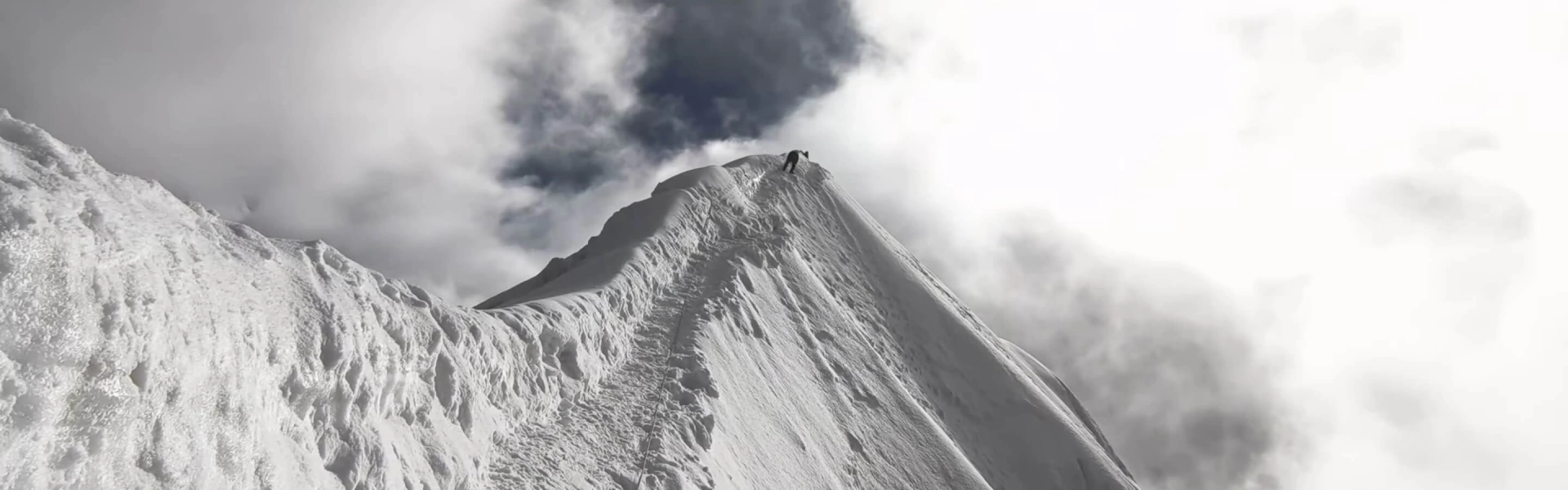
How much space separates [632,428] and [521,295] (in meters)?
8.09

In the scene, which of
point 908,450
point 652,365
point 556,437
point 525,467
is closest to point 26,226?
point 525,467

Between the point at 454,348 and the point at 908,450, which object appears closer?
the point at 454,348

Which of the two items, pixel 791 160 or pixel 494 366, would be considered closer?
pixel 494 366

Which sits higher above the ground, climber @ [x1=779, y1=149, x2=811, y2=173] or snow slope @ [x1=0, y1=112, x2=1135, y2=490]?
climber @ [x1=779, y1=149, x2=811, y2=173]

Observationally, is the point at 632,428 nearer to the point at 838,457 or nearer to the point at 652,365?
the point at 652,365

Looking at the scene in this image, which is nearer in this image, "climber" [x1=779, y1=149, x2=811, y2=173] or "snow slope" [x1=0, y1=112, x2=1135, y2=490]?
"snow slope" [x1=0, y1=112, x2=1135, y2=490]

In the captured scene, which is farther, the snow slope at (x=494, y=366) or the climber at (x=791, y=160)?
the climber at (x=791, y=160)

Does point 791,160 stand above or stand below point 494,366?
above

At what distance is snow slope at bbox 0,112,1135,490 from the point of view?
587 cm

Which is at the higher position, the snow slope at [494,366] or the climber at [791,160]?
the climber at [791,160]

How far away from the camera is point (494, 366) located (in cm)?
1167

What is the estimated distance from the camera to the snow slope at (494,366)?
19.2 feet

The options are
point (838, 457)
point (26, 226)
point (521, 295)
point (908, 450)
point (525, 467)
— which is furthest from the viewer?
point (521, 295)

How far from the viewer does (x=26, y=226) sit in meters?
5.77
